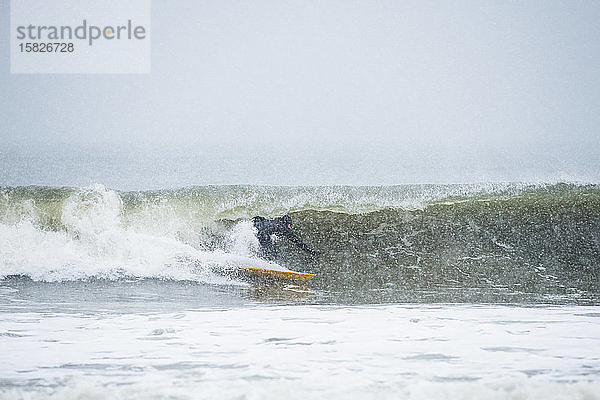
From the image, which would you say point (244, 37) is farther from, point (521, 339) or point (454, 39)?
point (521, 339)

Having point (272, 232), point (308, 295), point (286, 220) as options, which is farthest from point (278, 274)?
point (286, 220)

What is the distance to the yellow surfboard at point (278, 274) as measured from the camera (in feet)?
14.5

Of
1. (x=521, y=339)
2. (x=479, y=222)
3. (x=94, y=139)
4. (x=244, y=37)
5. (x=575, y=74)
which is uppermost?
(x=244, y=37)

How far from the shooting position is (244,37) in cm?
1054

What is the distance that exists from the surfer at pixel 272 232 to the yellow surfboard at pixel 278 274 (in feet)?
1.14

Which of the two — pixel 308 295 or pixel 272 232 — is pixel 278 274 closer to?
pixel 308 295

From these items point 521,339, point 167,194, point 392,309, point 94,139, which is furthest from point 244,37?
point 521,339

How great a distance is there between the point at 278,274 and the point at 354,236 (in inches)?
43.9

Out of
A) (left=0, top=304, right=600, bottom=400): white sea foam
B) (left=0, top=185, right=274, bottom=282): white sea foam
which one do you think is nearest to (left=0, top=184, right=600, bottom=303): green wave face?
(left=0, top=185, right=274, bottom=282): white sea foam

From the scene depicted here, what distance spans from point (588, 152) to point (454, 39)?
9.01 ft

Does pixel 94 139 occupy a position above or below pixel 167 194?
above

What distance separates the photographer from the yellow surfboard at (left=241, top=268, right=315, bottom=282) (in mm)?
4434

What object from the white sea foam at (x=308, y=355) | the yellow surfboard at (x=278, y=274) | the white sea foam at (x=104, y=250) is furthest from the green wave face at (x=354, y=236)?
the white sea foam at (x=308, y=355)

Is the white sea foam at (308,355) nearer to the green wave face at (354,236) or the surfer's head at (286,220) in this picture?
the green wave face at (354,236)
